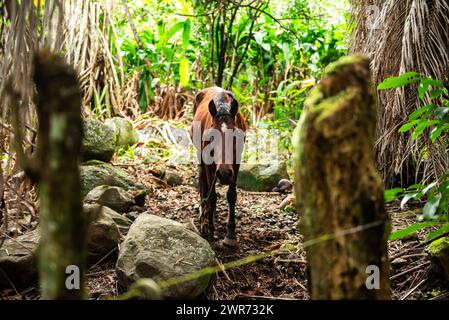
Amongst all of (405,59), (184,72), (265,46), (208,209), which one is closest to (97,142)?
(208,209)

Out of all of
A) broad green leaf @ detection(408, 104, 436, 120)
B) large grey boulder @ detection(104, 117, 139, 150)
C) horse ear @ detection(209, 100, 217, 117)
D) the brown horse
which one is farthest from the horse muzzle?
large grey boulder @ detection(104, 117, 139, 150)

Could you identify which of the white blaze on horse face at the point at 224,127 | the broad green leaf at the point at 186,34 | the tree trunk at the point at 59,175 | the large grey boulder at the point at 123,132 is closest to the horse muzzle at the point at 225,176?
the white blaze on horse face at the point at 224,127

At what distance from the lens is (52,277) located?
113 centimetres

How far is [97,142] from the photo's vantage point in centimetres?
644

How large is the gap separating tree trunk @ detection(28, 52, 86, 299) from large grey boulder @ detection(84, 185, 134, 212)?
3.80 m

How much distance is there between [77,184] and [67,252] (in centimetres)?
17

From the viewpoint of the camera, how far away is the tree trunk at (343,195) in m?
1.57

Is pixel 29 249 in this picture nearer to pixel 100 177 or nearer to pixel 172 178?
pixel 100 177

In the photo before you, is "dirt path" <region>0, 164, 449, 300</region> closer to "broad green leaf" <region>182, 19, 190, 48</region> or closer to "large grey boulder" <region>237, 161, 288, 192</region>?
"large grey boulder" <region>237, 161, 288, 192</region>

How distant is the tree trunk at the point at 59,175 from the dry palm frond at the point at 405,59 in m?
3.21

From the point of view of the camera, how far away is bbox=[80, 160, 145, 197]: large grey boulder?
5.59 m
